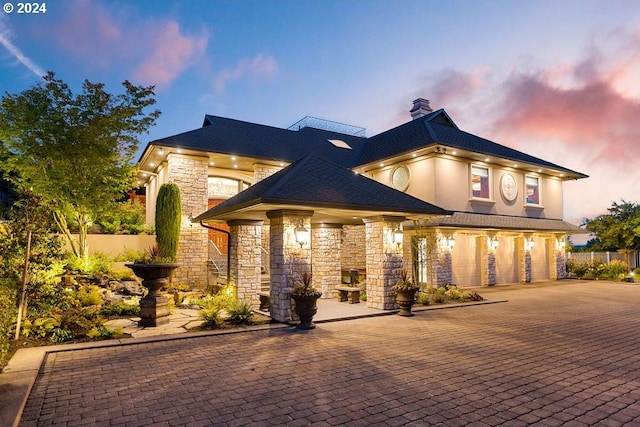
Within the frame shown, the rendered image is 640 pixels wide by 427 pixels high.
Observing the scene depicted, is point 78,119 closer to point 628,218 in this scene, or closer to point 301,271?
point 301,271

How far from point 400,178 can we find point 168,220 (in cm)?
1161

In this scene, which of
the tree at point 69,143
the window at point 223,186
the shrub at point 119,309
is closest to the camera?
the shrub at point 119,309

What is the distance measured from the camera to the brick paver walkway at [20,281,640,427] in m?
4.12

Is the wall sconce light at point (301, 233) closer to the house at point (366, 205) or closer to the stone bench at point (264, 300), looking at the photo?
the house at point (366, 205)

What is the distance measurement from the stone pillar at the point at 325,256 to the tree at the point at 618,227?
68.7ft

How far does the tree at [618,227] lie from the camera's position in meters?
23.3

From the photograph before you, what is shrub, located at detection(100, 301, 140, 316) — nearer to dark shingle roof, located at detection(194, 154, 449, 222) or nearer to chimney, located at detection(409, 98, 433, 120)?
dark shingle roof, located at detection(194, 154, 449, 222)

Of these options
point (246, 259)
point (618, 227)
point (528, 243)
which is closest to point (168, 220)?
point (246, 259)

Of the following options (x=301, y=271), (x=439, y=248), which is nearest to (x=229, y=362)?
(x=301, y=271)

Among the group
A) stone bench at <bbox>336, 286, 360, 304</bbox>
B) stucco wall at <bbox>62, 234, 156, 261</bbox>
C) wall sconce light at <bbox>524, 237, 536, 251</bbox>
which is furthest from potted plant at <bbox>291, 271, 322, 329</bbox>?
wall sconce light at <bbox>524, 237, 536, 251</bbox>

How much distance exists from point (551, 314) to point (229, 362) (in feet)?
31.8

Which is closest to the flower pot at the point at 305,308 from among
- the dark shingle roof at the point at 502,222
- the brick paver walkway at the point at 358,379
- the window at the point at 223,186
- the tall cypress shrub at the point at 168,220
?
the brick paver walkway at the point at 358,379

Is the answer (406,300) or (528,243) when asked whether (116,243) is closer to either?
(406,300)

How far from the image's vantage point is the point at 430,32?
575 inches
